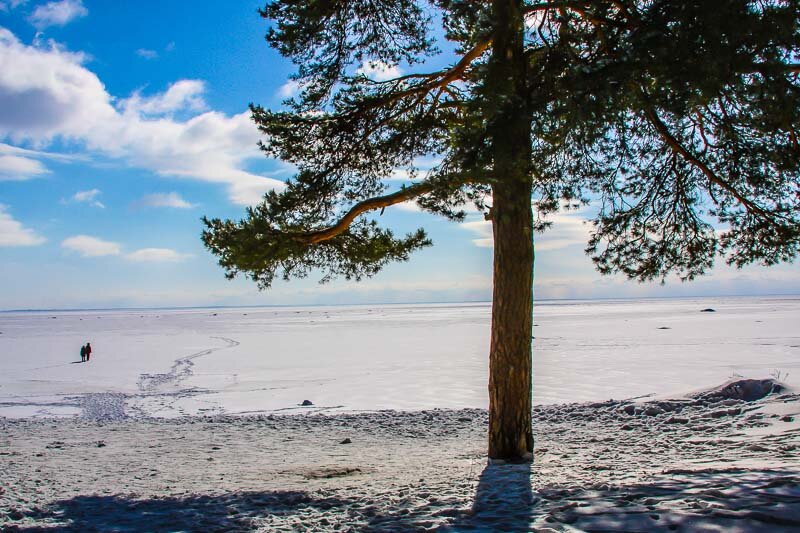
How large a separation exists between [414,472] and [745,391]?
22.7 feet

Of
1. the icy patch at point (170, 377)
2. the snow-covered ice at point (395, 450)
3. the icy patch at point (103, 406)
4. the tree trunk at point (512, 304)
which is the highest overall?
the tree trunk at point (512, 304)

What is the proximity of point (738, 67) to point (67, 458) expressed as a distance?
8932 millimetres

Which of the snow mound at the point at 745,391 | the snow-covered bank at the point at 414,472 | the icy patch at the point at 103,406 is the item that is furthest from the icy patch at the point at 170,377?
the snow mound at the point at 745,391

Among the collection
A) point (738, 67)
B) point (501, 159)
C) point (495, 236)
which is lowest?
point (495, 236)

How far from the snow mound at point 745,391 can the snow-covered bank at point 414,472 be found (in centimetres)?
4

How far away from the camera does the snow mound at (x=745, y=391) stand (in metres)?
9.97

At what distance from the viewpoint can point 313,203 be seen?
320 inches

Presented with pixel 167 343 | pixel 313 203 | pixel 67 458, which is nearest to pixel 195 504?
pixel 67 458

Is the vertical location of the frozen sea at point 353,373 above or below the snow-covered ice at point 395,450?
below

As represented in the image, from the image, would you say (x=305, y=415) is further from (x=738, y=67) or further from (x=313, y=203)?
(x=738, y=67)

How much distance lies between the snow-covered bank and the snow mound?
0.12ft

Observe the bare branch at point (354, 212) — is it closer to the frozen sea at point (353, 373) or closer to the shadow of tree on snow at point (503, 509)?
the shadow of tree on snow at point (503, 509)

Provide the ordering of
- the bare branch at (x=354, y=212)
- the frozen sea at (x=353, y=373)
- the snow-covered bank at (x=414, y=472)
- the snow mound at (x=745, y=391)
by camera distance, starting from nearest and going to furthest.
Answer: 1. the snow-covered bank at (x=414, y=472)
2. the bare branch at (x=354, y=212)
3. the snow mound at (x=745, y=391)
4. the frozen sea at (x=353, y=373)

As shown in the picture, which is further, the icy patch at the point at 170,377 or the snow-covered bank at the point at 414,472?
the icy patch at the point at 170,377
